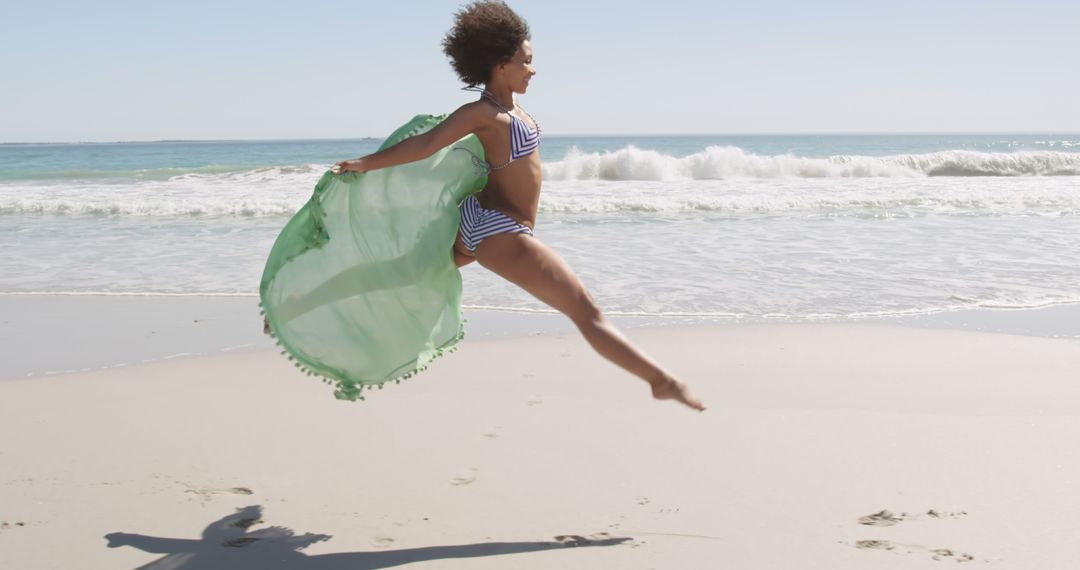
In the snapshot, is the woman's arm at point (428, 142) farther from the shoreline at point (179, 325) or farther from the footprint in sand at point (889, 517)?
the shoreline at point (179, 325)

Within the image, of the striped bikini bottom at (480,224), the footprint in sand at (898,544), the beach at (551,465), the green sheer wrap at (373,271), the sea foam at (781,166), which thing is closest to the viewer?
the footprint in sand at (898,544)

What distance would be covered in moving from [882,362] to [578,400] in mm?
2083

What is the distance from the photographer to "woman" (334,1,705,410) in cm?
344

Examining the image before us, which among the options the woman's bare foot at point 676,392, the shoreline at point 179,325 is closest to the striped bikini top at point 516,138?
the woman's bare foot at point 676,392

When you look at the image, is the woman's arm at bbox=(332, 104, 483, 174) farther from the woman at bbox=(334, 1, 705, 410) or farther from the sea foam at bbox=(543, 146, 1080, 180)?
the sea foam at bbox=(543, 146, 1080, 180)

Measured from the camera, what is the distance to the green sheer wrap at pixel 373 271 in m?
3.71

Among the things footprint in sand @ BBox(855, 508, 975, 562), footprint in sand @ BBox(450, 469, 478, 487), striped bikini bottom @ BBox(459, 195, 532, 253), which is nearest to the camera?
footprint in sand @ BBox(855, 508, 975, 562)

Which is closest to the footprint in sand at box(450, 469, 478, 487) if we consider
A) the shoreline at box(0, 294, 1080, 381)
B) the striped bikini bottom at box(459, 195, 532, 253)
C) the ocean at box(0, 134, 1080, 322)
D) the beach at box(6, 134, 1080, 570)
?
the beach at box(6, 134, 1080, 570)

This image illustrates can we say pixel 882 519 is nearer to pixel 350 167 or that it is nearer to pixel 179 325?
pixel 350 167

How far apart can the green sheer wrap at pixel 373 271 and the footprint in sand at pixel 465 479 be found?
480mm

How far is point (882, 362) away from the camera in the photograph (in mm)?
5809

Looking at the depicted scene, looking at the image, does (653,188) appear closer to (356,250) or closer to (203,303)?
(203,303)

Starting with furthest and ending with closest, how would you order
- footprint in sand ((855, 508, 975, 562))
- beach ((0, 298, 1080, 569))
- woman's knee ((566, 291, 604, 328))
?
woman's knee ((566, 291, 604, 328)) < beach ((0, 298, 1080, 569)) < footprint in sand ((855, 508, 975, 562))

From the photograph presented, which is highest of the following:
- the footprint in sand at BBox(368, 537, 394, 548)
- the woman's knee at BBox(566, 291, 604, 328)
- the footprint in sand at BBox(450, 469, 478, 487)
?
the woman's knee at BBox(566, 291, 604, 328)
